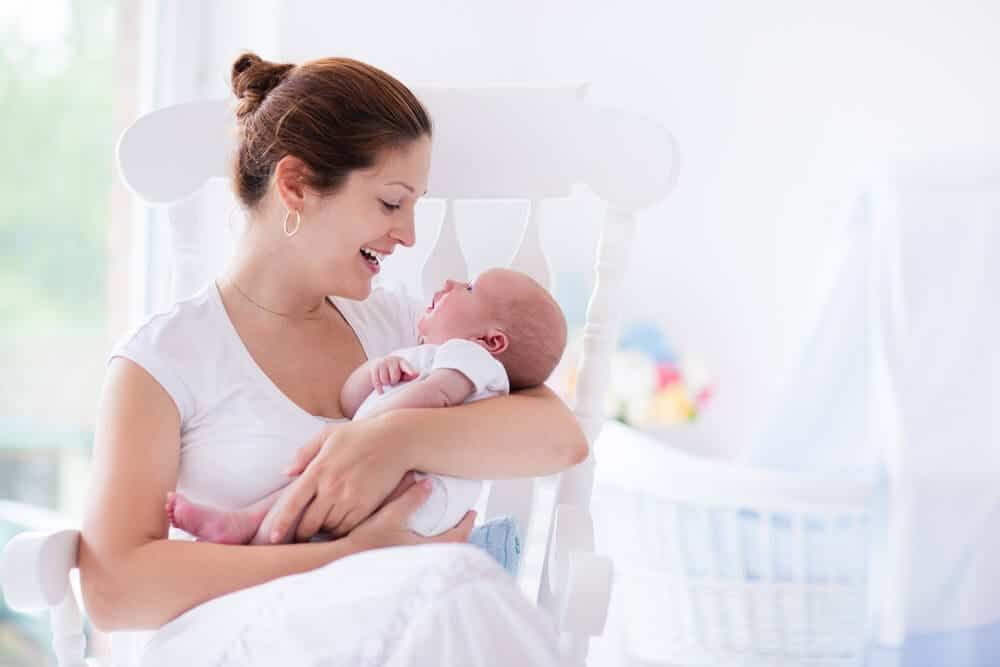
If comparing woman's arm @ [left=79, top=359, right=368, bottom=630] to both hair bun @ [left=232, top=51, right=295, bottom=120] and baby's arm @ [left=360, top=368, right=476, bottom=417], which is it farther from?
hair bun @ [left=232, top=51, right=295, bottom=120]

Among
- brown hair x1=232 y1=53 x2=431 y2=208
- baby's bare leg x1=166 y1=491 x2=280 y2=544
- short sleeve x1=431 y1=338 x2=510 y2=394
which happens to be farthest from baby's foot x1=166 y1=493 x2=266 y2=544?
brown hair x1=232 y1=53 x2=431 y2=208

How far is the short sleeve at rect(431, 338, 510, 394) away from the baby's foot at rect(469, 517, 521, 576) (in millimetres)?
161

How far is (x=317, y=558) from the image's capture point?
1093mm

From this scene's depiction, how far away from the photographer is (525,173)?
4.67 ft

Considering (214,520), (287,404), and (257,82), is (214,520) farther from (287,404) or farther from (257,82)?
(257,82)

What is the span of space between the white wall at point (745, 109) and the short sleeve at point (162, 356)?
69.6 inches

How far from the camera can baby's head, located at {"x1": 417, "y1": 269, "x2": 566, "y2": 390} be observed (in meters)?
1.33

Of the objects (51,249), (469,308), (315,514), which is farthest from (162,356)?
(51,249)

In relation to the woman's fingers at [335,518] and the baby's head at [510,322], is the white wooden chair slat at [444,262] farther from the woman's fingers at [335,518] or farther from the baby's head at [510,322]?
the woman's fingers at [335,518]

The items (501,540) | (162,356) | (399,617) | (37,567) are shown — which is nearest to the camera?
(399,617)

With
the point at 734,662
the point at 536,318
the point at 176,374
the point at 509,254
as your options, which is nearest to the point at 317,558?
the point at 176,374

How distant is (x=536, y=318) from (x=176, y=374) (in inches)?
15.6

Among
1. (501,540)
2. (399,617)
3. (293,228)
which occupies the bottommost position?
(501,540)

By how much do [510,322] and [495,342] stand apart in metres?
0.03
